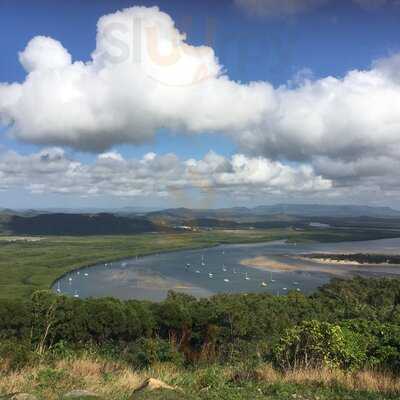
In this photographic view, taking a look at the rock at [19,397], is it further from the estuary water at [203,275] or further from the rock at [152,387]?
the estuary water at [203,275]

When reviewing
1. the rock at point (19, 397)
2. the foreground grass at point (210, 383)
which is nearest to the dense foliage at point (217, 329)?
the foreground grass at point (210, 383)

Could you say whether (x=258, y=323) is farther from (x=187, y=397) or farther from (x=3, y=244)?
(x=3, y=244)

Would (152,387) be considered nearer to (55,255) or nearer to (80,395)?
(80,395)

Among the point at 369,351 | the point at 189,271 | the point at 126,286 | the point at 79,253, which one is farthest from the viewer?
the point at 79,253

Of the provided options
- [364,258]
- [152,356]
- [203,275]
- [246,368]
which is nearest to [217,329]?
[152,356]

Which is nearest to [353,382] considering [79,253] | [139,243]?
[79,253]

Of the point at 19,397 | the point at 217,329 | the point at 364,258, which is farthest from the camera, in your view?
the point at 364,258
